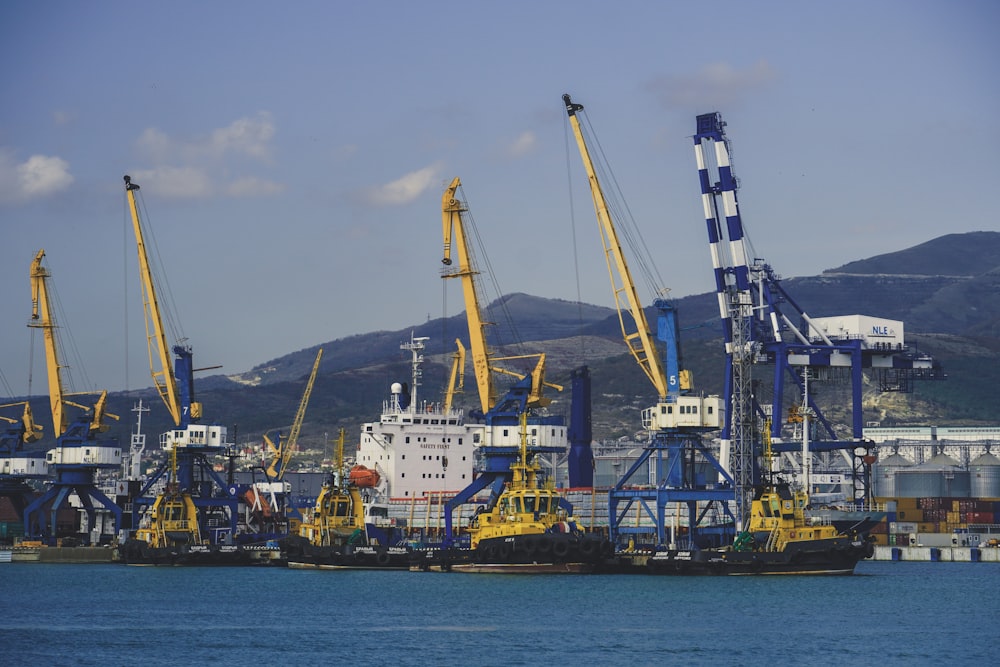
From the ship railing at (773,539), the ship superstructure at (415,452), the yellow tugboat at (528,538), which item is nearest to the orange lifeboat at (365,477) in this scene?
the ship superstructure at (415,452)

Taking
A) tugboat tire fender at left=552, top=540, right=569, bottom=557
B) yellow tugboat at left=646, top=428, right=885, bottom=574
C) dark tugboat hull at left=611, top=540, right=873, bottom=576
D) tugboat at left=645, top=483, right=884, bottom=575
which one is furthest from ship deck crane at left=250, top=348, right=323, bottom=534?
tugboat at left=645, top=483, right=884, bottom=575

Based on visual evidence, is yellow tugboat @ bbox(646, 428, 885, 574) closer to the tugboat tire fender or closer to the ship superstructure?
the tugboat tire fender

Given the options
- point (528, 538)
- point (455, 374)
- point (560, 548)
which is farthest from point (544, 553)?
point (455, 374)

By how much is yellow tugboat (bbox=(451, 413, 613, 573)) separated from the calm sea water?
3.36 feet

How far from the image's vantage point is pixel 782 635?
50281mm

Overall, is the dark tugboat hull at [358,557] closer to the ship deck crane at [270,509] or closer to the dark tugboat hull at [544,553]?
the dark tugboat hull at [544,553]

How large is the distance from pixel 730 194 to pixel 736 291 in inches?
247

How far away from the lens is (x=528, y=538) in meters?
73.6

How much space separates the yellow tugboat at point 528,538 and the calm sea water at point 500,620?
1.03 m

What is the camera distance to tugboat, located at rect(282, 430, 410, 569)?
81.4m

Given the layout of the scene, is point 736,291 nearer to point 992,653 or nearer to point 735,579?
point 735,579

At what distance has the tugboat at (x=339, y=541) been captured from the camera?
267ft

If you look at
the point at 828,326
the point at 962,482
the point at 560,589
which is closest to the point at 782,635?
the point at 560,589

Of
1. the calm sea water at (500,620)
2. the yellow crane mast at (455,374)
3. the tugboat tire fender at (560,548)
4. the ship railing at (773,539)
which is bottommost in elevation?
the calm sea water at (500,620)
